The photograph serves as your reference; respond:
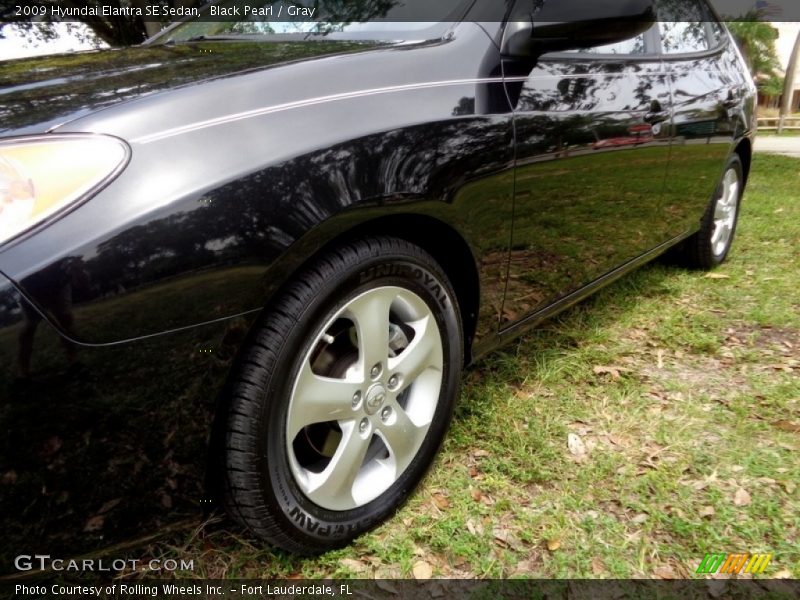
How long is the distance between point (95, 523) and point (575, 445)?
1.49 meters

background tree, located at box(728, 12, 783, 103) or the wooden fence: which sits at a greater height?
background tree, located at box(728, 12, 783, 103)

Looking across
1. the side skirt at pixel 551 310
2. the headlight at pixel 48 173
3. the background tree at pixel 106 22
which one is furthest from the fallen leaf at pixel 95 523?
the background tree at pixel 106 22

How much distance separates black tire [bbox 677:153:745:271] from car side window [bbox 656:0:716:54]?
714 mm

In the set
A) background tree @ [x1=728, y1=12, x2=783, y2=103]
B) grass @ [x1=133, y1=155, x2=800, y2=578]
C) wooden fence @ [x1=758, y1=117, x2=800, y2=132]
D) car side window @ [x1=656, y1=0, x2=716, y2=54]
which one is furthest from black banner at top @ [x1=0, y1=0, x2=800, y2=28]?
background tree @ [x1=728, y1=12, x2=783, y2=103]

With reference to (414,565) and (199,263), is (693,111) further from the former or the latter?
(199,263)

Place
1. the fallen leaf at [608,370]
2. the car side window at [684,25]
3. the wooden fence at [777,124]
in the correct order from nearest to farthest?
the fallen leaf at [608,370] → the car side window at [684,25] → the wooden fence at [777,124]

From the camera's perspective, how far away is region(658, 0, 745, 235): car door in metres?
2.70

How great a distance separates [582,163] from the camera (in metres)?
2.01

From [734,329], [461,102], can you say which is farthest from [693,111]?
[461,102]

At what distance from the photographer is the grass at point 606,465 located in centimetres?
162

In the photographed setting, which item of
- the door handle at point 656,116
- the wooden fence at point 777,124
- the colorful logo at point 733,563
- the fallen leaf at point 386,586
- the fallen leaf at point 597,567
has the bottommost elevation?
the wooden fence at point 777,124

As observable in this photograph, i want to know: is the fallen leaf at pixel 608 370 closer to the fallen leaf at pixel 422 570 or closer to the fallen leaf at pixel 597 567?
the fallen leaf at pixel 597 567

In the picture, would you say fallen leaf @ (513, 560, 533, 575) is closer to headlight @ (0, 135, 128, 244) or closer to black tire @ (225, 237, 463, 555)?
black tire @ (225, 237, 463, 555)

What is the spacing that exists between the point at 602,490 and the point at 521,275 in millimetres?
705
